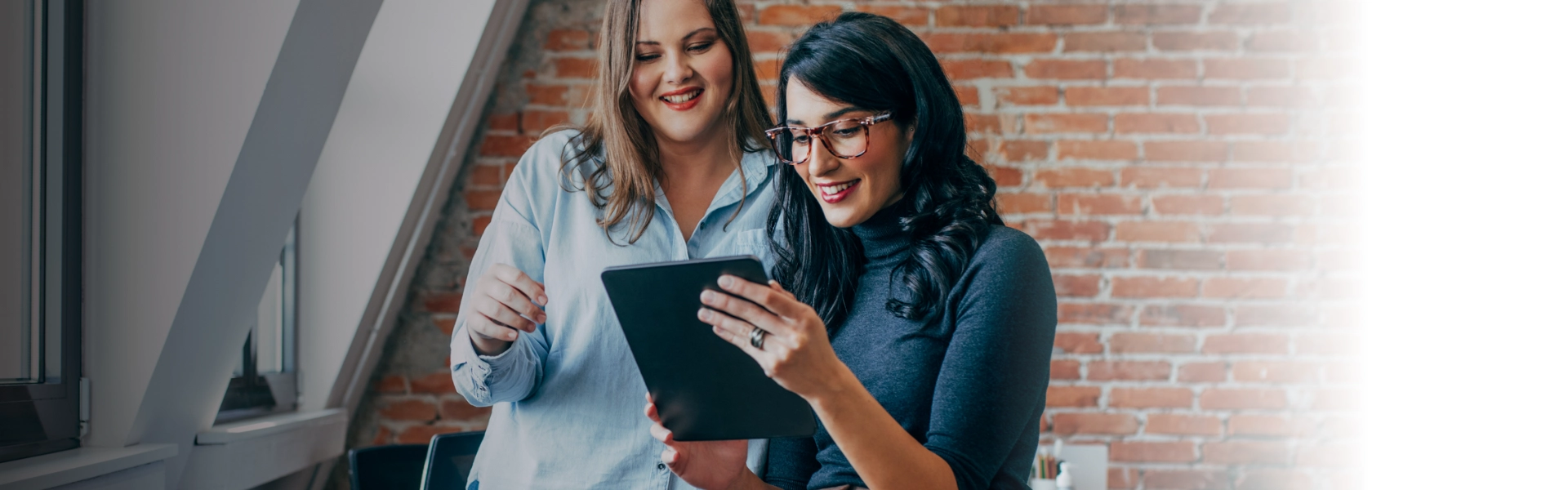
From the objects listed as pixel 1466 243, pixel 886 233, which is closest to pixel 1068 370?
pixel 1466 243

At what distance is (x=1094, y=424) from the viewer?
255 centimetres

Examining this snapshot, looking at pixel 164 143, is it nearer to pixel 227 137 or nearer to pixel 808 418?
pixel 227 137

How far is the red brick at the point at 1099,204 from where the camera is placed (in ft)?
8.36

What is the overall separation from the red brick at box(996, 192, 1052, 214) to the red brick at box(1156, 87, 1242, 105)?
1.43 feet

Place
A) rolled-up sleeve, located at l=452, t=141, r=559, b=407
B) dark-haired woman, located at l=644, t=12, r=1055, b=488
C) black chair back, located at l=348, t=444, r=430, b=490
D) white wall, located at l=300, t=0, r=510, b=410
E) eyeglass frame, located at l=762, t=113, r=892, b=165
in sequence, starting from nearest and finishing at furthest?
1. dark-haired woman, located at l=644, t=12, r=1055, b=488
2. eyeglass frame, located at l=762, t=113, r=892, b=165
3. rolled-up sleeve, located at l=452, t=141, r=559, b=407
4. black chair back, located at l=348, t=444, r=430, b=490
5. white wall, located at l=300, t=0, r=510, b=410

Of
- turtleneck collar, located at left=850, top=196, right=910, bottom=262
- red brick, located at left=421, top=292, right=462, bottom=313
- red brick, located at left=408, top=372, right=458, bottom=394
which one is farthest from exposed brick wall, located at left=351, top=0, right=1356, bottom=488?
turtleneck collar, located at left=850, top=196, right=910, bottom=262

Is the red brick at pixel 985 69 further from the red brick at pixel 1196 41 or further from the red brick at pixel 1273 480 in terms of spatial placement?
the red brick at pixel 1273 480

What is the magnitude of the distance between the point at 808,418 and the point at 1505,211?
237 centimetres

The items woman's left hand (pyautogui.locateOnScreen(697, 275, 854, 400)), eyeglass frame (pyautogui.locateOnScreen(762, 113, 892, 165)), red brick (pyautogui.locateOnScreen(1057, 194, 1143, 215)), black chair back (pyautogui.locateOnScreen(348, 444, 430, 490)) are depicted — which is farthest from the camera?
red brick (pyautogui.locateOnScreen(1057, 194, 1143, 215))

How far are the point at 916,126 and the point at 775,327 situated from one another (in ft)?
1.33

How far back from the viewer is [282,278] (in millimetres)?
2381

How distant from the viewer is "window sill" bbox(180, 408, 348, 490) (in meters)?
1.74

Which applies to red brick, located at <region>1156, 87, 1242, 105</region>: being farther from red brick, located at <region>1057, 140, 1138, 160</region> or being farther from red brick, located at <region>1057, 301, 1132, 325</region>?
red brick, located at <region>1057, 301, 1132, 325</region>

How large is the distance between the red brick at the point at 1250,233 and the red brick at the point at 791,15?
1.27 m
